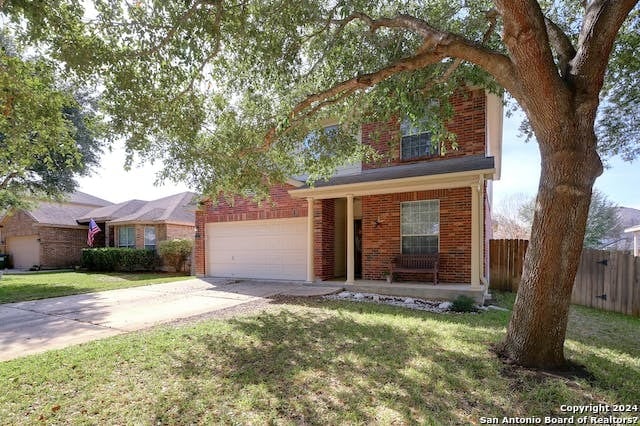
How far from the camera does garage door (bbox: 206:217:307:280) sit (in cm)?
1212

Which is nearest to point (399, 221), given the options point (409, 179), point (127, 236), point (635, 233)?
point (409, 179)

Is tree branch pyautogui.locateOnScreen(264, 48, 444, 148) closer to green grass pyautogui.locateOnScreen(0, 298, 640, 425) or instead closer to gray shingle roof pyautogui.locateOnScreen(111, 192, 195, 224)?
green grass pyautogui.locateOnScreen(0, 298, 640, 425)

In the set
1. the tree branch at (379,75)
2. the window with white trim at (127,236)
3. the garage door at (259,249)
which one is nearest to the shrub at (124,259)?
the window with white trim at (127,236)

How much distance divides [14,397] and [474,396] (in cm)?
492

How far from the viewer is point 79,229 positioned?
23.4 metres

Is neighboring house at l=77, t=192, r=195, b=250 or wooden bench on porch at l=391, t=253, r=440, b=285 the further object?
neighboring house at l=77, t=192, r=195, b=250

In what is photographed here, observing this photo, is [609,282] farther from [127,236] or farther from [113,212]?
[113,212]

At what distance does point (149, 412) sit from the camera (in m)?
3.36

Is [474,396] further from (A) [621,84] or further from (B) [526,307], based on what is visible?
(A) [621,84]

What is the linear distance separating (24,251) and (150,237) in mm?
10640

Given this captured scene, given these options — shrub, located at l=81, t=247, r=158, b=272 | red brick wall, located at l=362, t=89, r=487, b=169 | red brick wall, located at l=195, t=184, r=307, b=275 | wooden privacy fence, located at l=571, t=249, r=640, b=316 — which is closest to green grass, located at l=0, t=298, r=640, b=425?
wooden privacy fence, located at l=571, t=249, r=640, b=316

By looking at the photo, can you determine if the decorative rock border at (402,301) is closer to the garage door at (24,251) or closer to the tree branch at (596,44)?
the tree branch at (596,44)

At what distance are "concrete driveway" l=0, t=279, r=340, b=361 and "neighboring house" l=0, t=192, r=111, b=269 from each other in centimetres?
1457

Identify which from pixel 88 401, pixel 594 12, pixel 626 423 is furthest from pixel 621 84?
pixel 88 401
